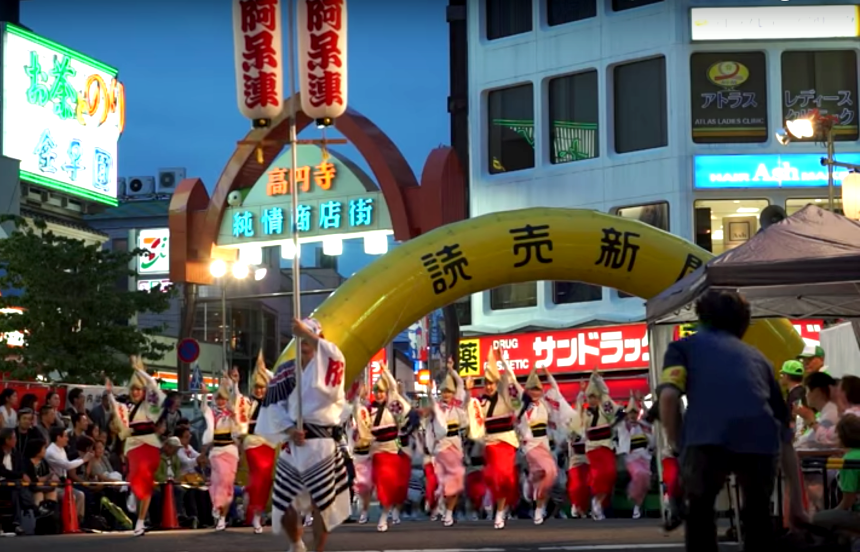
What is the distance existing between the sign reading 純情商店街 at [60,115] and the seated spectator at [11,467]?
2807cm

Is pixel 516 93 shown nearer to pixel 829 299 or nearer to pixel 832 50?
pixel 832 50

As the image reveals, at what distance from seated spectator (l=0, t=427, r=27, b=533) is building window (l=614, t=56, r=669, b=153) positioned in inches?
695

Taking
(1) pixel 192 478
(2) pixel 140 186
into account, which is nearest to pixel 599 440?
(1) pixel 192 478

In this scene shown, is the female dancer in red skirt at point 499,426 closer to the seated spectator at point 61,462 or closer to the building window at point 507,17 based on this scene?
the seated spectator at point 61,462

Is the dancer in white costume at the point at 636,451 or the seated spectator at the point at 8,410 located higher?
the seated spectator at the point at 8,410

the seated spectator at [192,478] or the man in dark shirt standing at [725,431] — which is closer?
the man in dark shirt standing at [725,431]

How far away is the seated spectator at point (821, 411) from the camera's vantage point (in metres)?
12.5

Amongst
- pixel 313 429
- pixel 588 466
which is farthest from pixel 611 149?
pixel 313 429

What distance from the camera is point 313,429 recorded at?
11.6m

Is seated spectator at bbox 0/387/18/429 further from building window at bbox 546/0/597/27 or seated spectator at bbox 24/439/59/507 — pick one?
building window at bbox 546/0/597/27

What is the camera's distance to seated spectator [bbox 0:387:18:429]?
19342 mm

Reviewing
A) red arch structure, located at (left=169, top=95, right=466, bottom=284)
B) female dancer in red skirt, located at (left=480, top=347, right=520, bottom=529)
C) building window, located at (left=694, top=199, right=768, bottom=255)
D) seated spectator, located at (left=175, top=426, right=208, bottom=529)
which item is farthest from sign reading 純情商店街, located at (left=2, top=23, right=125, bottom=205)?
female dancer in red skirt, located at (left=480, top=347, right=520, bottom=529)

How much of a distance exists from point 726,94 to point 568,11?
443 cm

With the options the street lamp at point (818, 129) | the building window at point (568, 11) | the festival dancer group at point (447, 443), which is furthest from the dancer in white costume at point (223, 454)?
the building window at point (568, 11)
